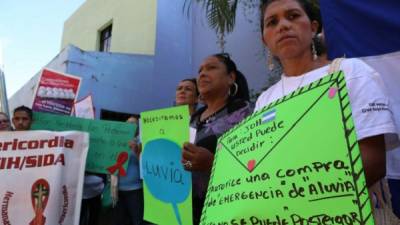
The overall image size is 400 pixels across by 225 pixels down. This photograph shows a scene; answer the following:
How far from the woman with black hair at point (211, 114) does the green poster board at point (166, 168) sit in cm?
8

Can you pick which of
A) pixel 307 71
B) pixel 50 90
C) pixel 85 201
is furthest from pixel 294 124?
pixel 50 90

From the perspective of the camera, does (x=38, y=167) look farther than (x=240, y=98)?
Yes

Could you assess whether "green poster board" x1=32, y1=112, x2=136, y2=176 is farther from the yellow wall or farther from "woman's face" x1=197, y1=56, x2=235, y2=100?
the yellow wall

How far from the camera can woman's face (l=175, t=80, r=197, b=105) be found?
330 cm

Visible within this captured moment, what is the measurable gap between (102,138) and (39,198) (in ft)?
2.28

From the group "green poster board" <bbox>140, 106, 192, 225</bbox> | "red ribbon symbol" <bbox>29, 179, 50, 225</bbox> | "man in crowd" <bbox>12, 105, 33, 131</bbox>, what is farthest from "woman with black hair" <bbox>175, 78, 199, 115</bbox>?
"man in crowd" <bbox>12, 105, 33, 131</bbox>

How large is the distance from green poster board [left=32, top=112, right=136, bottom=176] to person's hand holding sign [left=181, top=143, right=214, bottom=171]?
5.28ft

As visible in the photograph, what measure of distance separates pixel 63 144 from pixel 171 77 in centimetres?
483

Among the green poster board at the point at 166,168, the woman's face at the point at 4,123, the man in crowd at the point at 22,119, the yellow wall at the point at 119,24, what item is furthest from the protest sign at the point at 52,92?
the green poster board at the point at 166,168

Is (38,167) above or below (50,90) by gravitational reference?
below

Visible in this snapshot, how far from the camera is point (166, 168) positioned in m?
2.21

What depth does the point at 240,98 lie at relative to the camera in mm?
2418

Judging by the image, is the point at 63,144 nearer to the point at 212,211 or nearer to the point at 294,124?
the point at 212,211

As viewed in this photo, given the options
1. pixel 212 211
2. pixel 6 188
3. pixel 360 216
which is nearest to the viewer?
pixel 360 216
